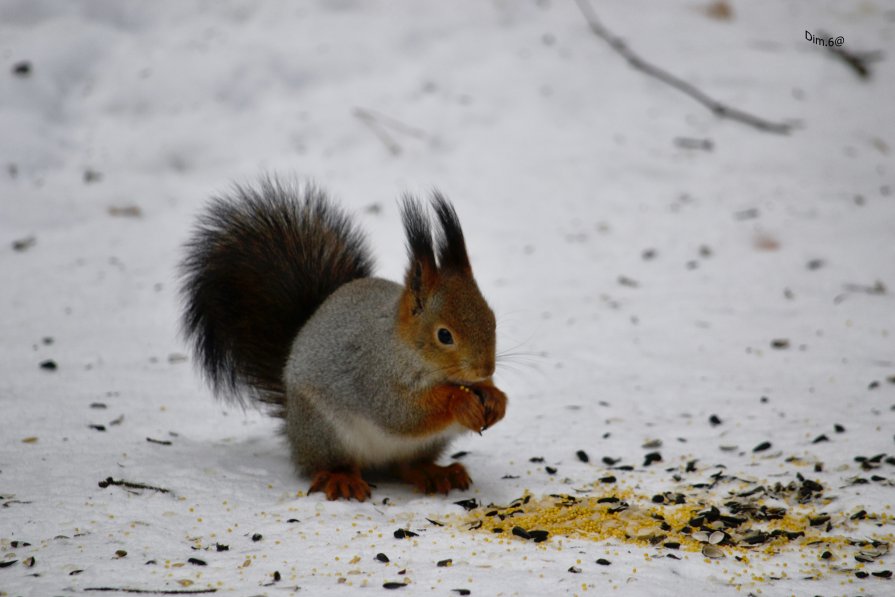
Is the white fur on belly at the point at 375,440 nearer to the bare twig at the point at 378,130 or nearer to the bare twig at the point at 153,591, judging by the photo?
the bare twig at the point at 153,591

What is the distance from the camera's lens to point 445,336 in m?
2.47

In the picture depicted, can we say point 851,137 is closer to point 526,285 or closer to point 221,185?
point 526,285

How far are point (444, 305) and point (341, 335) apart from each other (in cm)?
36

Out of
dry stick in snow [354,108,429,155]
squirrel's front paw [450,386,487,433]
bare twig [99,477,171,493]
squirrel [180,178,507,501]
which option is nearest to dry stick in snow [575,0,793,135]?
dry stick in snow [354,108,429,155]

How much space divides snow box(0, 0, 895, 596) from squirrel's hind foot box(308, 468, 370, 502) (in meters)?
0.07

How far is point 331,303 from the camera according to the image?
9.11ft

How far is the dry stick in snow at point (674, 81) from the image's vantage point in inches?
225

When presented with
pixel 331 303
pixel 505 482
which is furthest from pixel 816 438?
pixel 331 303

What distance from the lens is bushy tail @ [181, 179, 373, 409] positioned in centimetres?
287

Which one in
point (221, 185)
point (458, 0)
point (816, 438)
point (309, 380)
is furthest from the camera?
point (458, 0)

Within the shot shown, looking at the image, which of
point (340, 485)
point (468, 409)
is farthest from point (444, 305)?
point (340, 485)

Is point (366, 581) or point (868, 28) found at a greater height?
point (868, 28)

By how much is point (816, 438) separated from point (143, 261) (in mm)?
3052

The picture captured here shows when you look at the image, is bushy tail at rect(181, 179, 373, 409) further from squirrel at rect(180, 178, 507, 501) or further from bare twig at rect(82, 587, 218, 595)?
bare twig at rect(82, 587, 218, 595)
